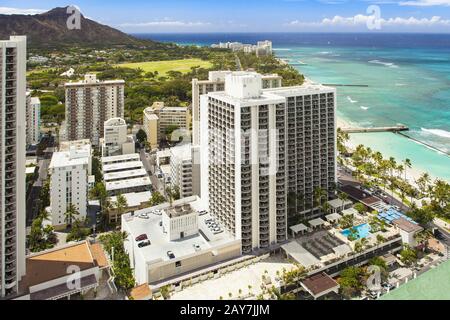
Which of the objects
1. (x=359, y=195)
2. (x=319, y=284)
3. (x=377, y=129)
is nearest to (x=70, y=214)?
(x=319, y=284)

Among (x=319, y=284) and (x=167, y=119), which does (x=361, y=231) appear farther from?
(x=167, y=119)

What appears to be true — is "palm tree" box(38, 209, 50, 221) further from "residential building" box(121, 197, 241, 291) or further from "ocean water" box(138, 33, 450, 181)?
"ocean water" box(138, 33, 450, 181)

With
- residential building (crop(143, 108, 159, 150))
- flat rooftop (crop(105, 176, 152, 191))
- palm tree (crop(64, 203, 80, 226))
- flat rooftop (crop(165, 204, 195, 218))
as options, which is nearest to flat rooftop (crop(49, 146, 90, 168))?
palm tree (crop(64, 203, 80, 226))

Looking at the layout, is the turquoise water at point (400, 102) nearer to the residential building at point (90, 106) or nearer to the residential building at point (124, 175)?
the residential building at point (124, 175)

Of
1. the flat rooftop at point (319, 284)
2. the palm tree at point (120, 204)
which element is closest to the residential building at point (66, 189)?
the palm tree at point (120, 204)
